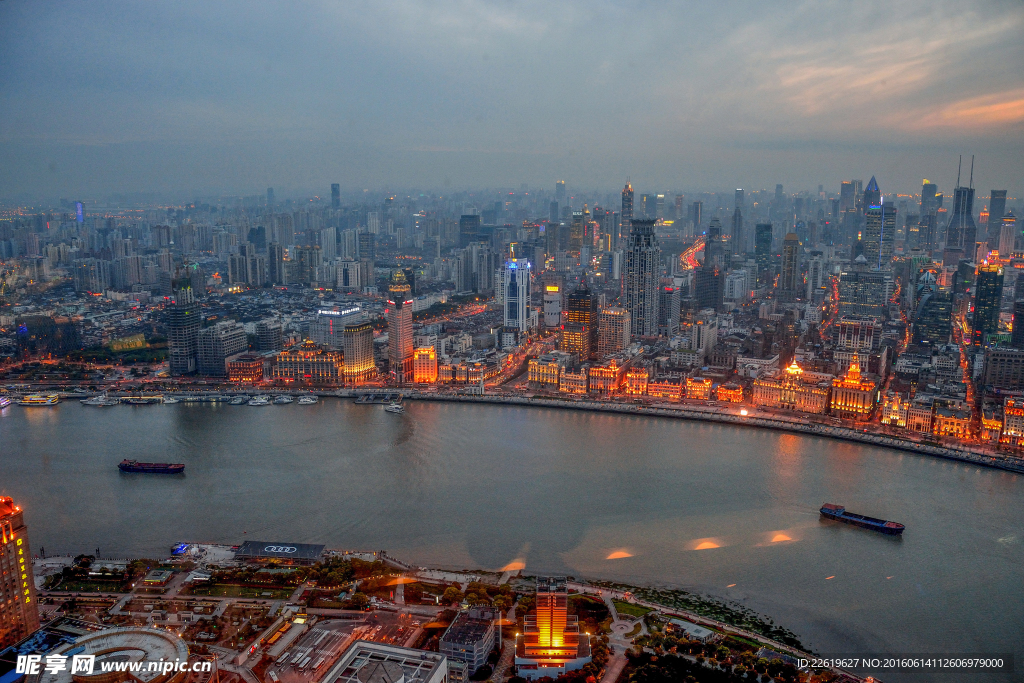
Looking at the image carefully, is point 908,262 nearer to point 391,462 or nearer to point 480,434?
point 480,434

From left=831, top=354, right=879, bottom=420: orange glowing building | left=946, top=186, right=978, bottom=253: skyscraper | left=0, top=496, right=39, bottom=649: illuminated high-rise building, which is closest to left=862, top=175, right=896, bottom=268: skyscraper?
left=946, top=186, right=978, bottom=253: skyscraper

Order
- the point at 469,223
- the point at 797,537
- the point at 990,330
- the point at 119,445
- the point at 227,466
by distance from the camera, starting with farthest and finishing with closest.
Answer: the point at 469,223 < the point at 990,330 < the point at 119,445 < the point at 227,466 < the point at 797,537

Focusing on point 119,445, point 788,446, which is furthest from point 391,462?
point 788,446

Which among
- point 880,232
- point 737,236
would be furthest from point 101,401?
point 737,236

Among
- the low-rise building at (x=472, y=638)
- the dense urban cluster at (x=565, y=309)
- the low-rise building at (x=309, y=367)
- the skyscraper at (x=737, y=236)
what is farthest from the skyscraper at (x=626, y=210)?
the low-rise building at (x=472, y=638)

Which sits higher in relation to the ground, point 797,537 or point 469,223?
point 469,223

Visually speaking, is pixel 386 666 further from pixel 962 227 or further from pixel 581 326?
pixel 962 227

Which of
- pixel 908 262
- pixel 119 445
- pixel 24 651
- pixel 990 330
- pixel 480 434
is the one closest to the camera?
pixel 24 651
